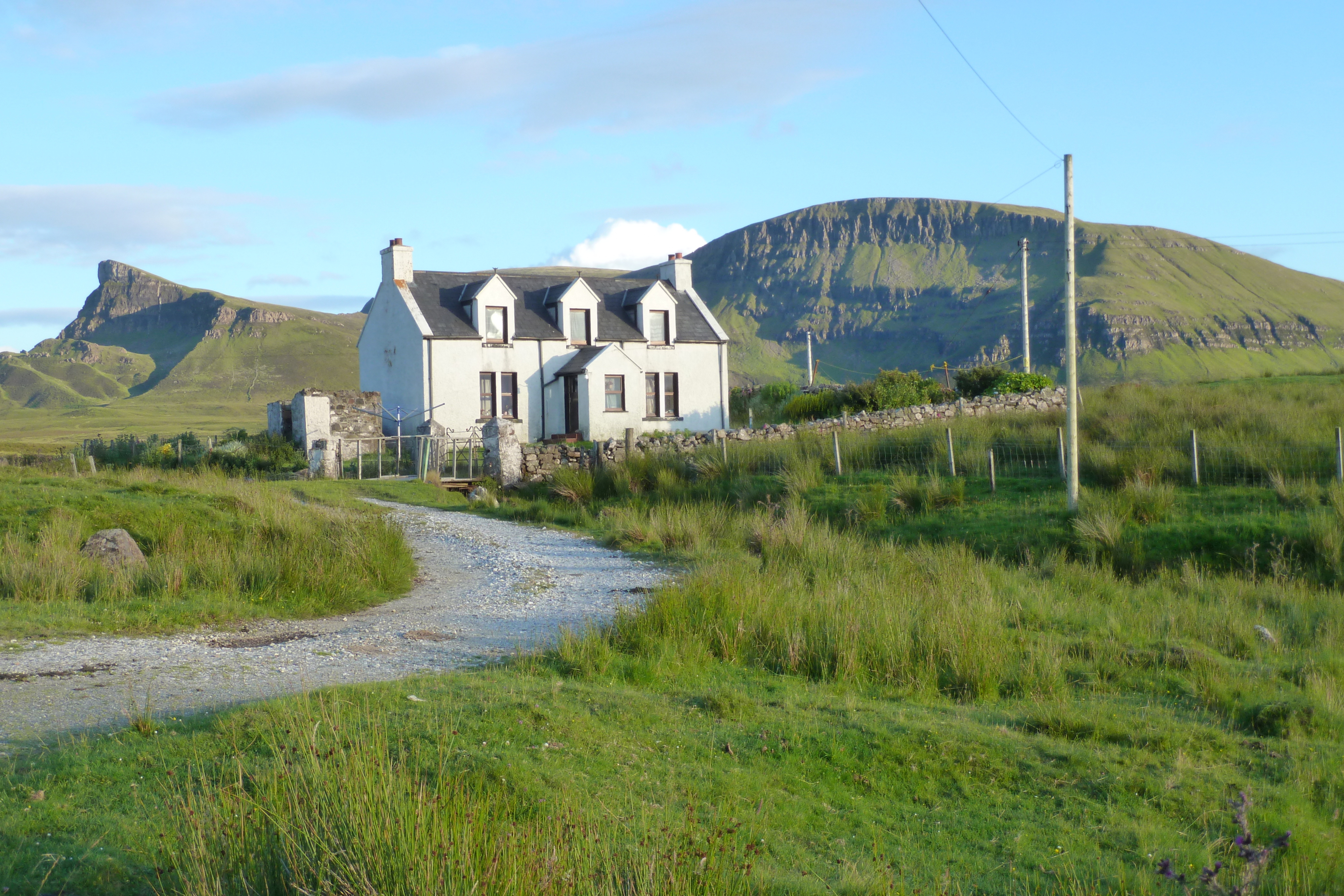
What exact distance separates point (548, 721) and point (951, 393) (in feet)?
85.1

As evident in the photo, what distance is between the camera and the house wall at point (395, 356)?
3081 cm

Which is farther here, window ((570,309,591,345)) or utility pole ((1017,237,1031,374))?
window ((570,309,591,345))

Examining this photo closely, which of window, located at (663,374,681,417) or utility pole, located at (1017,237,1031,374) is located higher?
utility pole, located at (1017,237,1031,374)

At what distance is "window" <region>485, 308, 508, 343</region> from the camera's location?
3184 cm

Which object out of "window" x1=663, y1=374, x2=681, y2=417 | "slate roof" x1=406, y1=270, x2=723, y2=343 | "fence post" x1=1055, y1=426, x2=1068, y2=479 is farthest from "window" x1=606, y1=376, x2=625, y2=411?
"fence post" x1=1055, y1=426, x2=1068, y2=479

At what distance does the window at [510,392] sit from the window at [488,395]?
0.35m

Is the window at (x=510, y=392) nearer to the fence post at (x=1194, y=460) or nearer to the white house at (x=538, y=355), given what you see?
the white house at (x=538, y=355)

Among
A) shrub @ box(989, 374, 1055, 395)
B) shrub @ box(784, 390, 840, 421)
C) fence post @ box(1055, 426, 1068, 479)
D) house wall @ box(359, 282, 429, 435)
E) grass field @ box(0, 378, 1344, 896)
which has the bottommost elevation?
grass field @ box(0, 378, 1344, 896)

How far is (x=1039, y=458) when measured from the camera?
57.4 ft

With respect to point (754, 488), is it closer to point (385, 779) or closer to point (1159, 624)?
point (1159, 624)

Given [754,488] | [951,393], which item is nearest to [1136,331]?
[951,393]

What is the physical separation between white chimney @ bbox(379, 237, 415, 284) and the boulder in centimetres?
2174

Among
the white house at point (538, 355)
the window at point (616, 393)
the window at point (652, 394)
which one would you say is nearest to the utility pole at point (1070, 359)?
the white house at point (538, 355)

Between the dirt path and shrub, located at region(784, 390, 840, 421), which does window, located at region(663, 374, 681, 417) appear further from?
the dirt path
